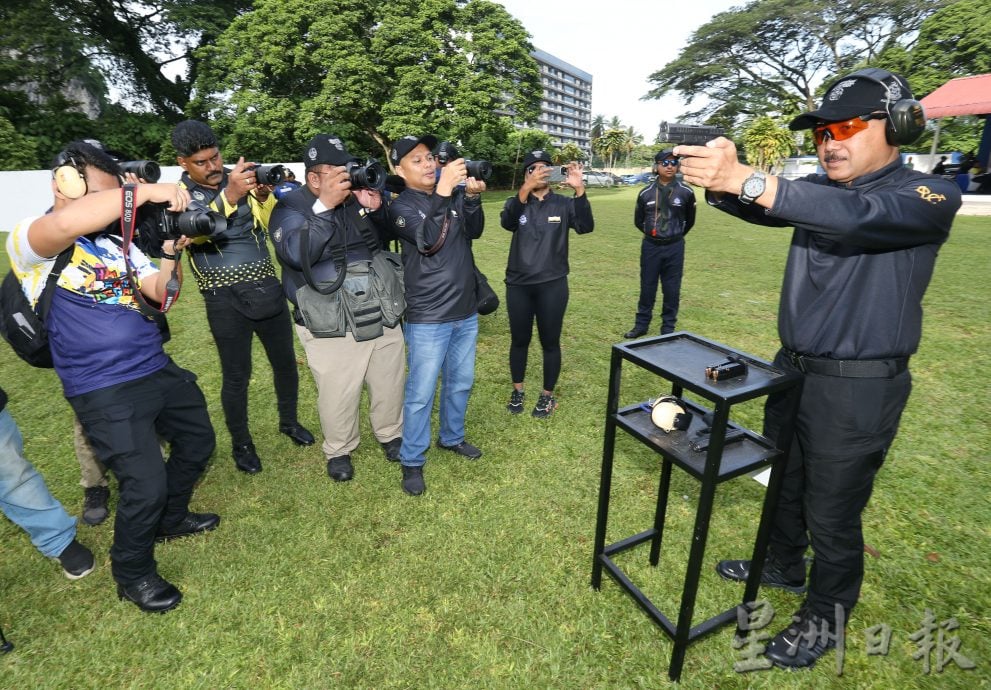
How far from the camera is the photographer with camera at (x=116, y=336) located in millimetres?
2139

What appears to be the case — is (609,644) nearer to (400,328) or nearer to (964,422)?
(400,328)

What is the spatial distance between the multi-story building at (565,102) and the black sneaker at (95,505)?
103 metres

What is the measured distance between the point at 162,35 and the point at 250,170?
3421 cm

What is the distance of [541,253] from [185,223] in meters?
2.53

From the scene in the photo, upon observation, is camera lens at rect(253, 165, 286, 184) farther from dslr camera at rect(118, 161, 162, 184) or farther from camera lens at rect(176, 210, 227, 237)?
camera lens at rect(176, 210, 227, 237)

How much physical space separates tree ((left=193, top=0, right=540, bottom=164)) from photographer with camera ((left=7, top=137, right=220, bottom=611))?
24208mm

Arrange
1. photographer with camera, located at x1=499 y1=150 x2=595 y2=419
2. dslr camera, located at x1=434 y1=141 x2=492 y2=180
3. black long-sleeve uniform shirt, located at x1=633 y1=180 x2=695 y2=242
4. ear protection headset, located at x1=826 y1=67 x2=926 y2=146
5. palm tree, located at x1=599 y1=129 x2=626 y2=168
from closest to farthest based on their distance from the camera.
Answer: ear protection headset, located at x1=826 y1=67 x2=926 y2=146
dslr camera, located at x1=434 y1=141 x2=492 y2=180
photographer with camera, located at x1=499 y1=150 x2=595 y2=419
black long-sleeve uniform shirt, located at x1=633 y1=180 x2=695 y2=242
palm tree, located at x1=599 y1=129 x2=626 y2=168

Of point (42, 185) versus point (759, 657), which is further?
point (42, 185)

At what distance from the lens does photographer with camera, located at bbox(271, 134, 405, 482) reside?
3.09 metres

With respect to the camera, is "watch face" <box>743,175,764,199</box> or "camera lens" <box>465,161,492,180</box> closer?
"watch face" <box>743,175,764,199</box>

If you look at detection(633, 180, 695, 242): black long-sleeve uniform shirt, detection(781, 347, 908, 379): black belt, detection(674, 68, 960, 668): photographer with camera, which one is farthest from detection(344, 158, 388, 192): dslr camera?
detection(633, 180, 695, 242): black long-sleeve uniform shirt

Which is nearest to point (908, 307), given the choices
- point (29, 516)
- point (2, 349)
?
point (29, 516)

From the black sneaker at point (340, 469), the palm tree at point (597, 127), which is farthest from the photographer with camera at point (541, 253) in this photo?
the palm tree at point (597, 127)

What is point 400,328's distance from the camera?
3643 mm
